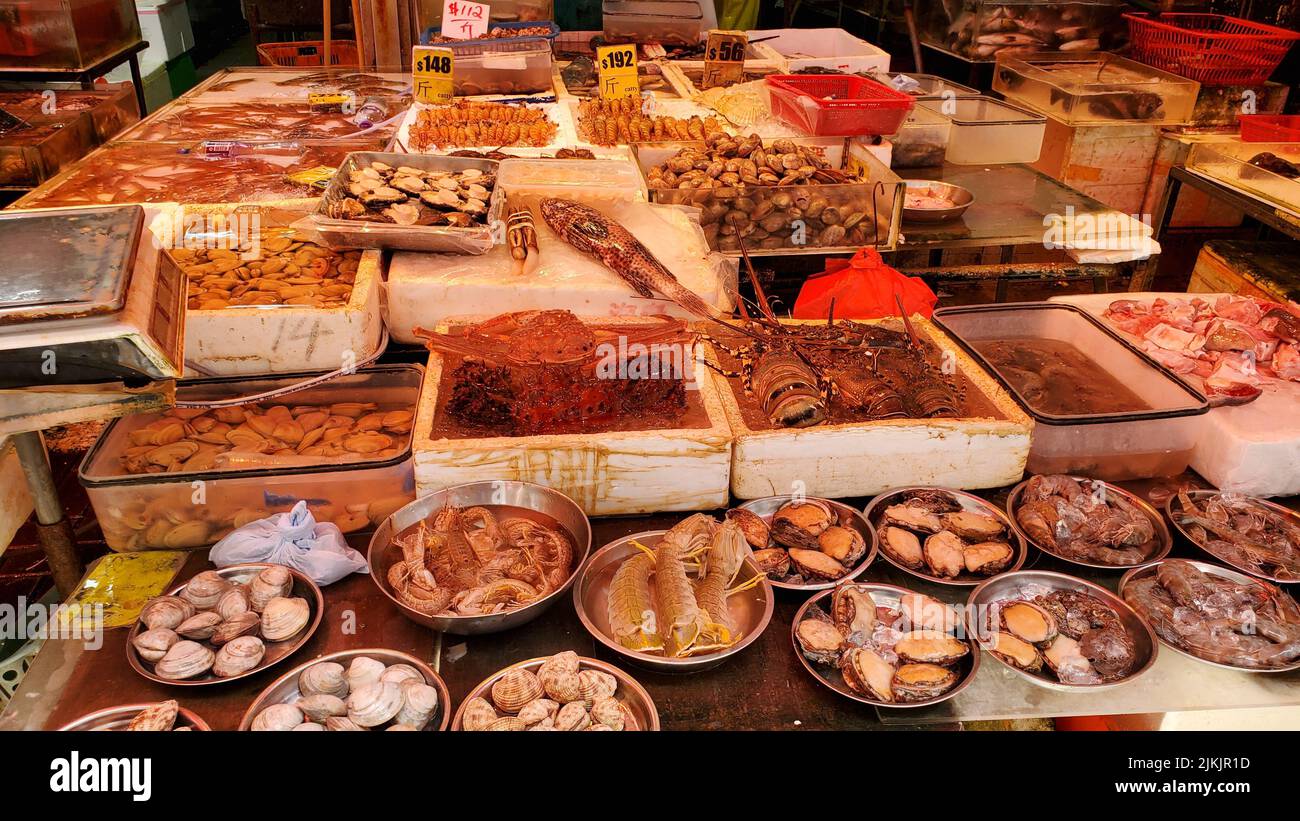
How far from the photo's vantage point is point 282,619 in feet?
6.31

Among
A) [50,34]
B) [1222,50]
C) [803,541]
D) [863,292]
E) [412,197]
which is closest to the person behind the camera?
[803,541]

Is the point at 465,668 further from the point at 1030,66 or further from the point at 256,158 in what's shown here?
the point at 1030,66

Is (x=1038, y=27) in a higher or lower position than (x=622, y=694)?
higher

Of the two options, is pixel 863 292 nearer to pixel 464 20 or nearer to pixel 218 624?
pixel 218 624

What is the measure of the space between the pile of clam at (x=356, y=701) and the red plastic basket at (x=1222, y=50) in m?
6.62

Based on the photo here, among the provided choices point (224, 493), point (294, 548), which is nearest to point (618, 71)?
point (224, 493)

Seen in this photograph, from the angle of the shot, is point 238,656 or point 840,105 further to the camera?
point 840,105

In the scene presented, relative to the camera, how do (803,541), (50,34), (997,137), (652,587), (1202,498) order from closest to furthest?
(652,587) < (803,541) < (1202,498) < (997,137) < (50,34)

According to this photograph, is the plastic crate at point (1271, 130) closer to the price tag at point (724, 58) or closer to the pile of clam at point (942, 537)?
the price tag at point (724, 58)

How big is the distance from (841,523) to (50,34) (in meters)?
6.23

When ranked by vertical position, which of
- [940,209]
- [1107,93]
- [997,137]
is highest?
[1107,93]

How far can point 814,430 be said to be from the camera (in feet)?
7.64

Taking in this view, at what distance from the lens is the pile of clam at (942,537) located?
7.02 feet
